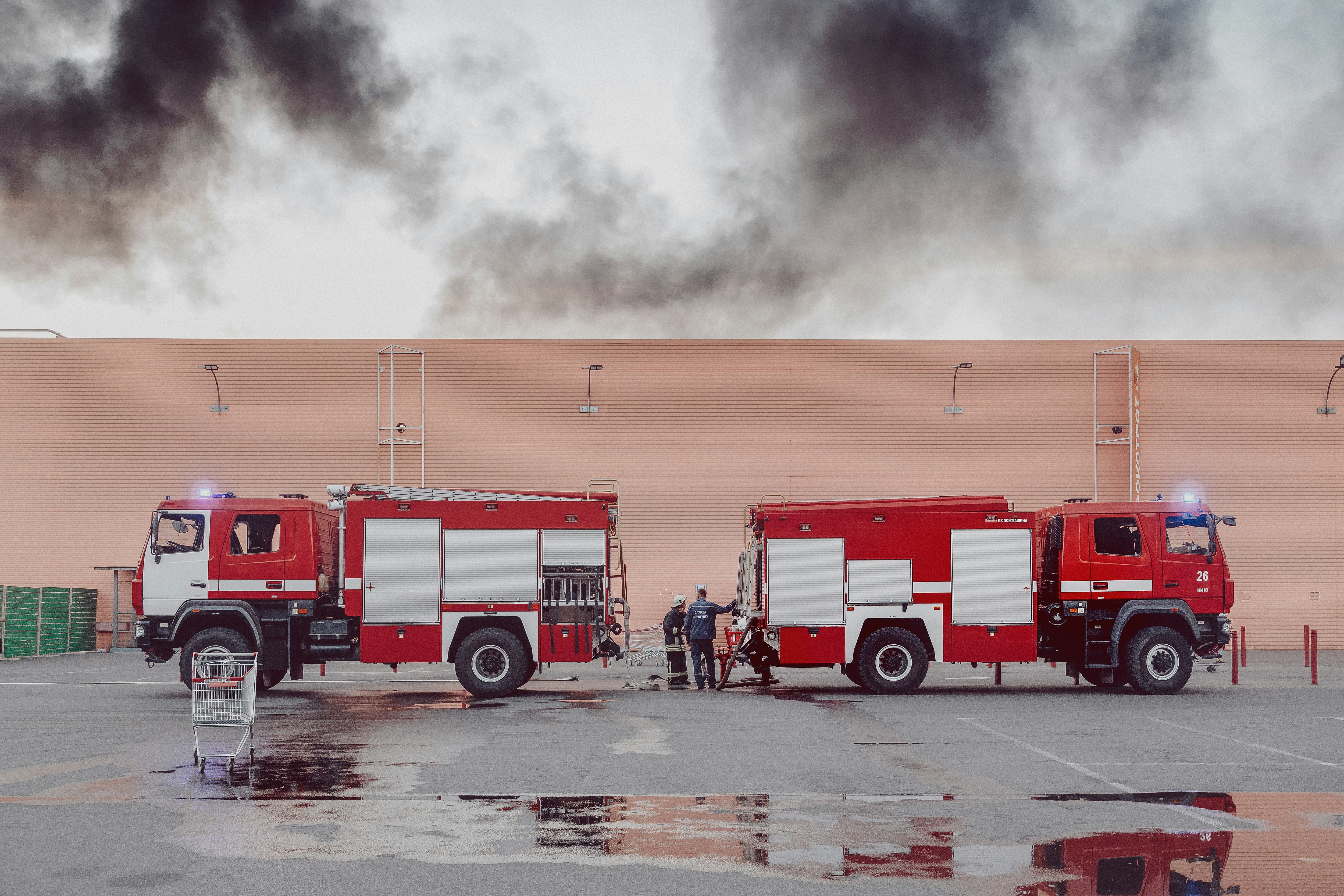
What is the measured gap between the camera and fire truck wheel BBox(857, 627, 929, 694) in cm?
1816

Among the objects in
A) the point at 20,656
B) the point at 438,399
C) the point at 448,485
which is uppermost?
the point at 438,399

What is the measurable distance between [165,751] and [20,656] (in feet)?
58.3

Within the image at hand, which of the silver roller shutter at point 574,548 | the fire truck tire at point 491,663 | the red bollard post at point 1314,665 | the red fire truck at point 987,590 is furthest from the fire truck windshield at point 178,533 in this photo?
the red bollard post at point 1314,665

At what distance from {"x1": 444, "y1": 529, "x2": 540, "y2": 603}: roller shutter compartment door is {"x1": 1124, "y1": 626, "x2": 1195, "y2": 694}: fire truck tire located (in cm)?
938

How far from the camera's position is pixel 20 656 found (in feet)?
86.8

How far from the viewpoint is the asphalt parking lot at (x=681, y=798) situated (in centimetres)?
683

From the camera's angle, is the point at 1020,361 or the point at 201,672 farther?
the point at 1020,361

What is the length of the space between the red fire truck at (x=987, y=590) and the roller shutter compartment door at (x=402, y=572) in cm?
531

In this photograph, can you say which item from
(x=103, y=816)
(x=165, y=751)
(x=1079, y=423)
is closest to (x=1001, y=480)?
(x=1079, y=423)

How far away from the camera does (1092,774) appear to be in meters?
10.3

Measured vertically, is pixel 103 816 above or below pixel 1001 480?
below

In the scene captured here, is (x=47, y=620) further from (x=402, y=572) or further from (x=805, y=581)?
(x=805, y=581)

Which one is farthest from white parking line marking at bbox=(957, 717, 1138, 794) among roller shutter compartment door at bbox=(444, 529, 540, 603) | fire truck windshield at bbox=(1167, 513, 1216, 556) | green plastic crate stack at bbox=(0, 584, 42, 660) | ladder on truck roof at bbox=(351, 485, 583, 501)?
green plastic crate stack at bbox=(0, 584, 42, 660)

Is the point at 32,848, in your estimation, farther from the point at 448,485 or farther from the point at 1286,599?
the point at 1286,599
